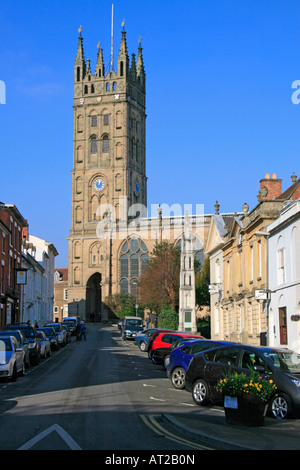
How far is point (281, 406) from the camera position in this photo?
42.5 feet

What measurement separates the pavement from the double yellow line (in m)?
0.20

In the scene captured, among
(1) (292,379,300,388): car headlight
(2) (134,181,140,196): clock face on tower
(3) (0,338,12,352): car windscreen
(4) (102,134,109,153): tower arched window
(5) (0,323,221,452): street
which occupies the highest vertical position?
(4) (102,134,109,153): tower arched window

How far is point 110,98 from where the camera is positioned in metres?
107

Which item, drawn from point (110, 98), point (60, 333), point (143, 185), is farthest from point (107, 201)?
point (60, 333)

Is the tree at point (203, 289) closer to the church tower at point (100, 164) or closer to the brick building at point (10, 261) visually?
the brick building at point (10, 261)

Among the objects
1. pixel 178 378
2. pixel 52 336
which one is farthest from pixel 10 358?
pixel 52 336

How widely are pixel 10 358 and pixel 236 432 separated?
10.9 meters

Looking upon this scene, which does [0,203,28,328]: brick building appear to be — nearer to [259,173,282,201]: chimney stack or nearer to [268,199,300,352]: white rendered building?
[259,173,282,201]: chimney stack

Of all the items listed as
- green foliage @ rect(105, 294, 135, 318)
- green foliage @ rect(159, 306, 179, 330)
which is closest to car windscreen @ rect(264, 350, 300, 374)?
green foliage @ rect(159, 306, 179, 330)

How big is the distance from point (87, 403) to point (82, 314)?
85.6m

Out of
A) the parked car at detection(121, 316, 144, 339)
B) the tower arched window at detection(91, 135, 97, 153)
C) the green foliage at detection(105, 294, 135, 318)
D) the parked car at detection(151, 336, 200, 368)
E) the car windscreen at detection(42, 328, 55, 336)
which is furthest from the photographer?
the tower arched window at detection(91, 135, 97, 153)

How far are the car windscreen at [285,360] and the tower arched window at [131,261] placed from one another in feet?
263

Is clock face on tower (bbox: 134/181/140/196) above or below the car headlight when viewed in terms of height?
above

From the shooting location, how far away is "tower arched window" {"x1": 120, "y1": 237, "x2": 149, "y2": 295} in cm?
9519
